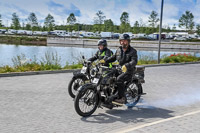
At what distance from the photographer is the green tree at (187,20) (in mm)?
91812

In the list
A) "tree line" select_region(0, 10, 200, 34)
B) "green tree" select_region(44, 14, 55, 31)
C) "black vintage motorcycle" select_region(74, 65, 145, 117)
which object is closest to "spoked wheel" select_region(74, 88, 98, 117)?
"black vintage motorcycle" select_region(74, 65, 145, 117)

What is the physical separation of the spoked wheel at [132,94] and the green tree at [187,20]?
9088 centimetres

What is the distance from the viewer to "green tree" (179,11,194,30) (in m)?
91.8

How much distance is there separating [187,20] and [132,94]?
9245 centimetres

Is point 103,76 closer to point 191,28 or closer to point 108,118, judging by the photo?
point 108,118

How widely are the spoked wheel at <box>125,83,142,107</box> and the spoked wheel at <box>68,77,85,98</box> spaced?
5.37 ft

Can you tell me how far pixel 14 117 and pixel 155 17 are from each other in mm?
85747

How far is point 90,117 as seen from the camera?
6090mm

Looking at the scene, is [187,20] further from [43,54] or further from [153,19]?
[43,54]

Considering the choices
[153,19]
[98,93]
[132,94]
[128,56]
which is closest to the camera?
[98,93]

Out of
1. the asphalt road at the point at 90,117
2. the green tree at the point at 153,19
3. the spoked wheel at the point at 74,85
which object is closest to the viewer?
the asphalt road at the point at 90,117

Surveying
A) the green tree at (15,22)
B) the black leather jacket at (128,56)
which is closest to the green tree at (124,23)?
the green tree at (15,22)

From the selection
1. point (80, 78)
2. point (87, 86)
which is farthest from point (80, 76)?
point (87, 86)

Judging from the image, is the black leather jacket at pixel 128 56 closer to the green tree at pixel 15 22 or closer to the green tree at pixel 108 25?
the green tree at pixel 108 25
